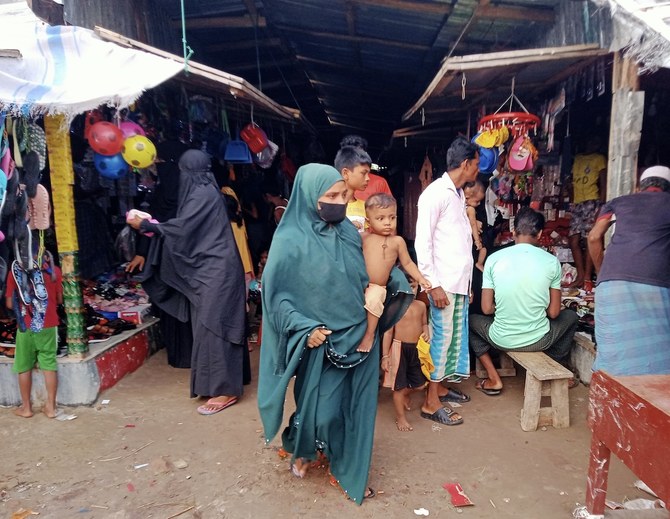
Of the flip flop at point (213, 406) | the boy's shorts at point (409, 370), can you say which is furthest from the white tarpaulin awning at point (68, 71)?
the boy's shorts at point (409, 370)

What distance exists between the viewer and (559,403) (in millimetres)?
3398

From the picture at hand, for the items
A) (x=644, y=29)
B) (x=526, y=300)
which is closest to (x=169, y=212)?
(x=526, y=300)

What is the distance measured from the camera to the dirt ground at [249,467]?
256 cm

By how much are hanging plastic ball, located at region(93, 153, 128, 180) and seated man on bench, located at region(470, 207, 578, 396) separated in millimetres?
3099

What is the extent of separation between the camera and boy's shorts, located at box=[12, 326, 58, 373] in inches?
137

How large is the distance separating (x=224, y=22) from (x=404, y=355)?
4006mm

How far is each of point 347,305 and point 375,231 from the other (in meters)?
0.70

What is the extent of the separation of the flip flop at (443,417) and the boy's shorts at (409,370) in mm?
276

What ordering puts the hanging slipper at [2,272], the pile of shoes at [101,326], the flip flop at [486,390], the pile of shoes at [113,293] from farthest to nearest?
the pile of shoes at [113,293] → the pile of shoes at [101,326] → the flip flop at [486,390] → the hanging slipper at [2,272]

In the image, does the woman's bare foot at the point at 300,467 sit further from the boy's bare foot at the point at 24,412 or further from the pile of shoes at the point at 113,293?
the pile of shoes at the point at 113,293

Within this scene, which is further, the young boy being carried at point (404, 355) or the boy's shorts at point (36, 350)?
the boy's shorts at point (36, 350)

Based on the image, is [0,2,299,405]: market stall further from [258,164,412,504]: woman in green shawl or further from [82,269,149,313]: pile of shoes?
[258,164,412,504]: woman in green shawl

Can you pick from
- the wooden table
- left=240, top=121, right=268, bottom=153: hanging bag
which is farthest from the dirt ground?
left=240, top=121, right=268, bottom=153: hanging bag

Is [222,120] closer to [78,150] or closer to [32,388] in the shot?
[78,150]
